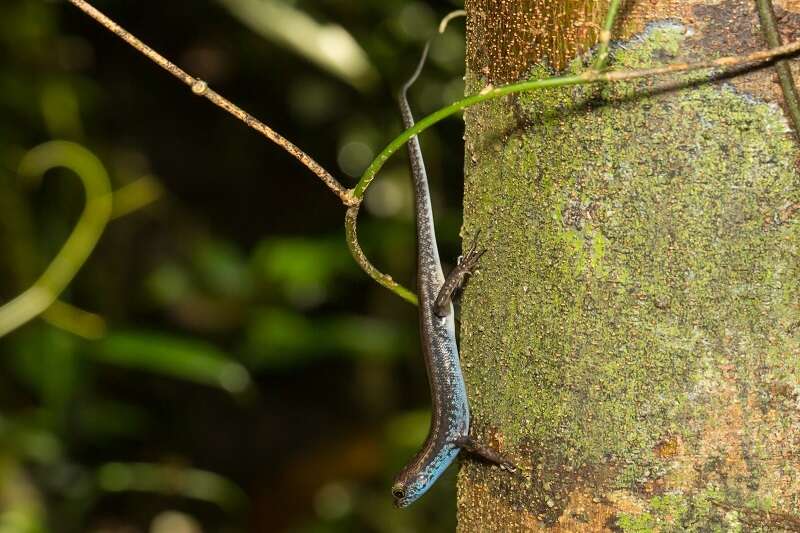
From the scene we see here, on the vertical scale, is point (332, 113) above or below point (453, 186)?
above

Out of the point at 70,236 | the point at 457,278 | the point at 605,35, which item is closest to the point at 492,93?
the point at 605,35

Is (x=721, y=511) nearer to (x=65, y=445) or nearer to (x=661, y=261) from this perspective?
(x=661, y=261)

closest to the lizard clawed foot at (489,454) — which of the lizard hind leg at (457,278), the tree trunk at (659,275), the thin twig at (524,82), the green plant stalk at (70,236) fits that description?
the tree trunk at (659,275)

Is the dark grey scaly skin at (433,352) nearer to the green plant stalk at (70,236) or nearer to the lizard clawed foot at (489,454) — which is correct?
the lizard clawed foot at (489,454)

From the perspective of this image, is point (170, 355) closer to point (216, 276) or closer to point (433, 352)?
point (216, 276)

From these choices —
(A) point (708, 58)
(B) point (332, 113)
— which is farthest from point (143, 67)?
(A) point (708, 58)

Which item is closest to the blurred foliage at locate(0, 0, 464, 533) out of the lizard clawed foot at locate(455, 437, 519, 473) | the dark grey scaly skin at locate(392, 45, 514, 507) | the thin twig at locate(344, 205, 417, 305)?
the dark grey scaly skin at locate(392, 45, 514, 507)
